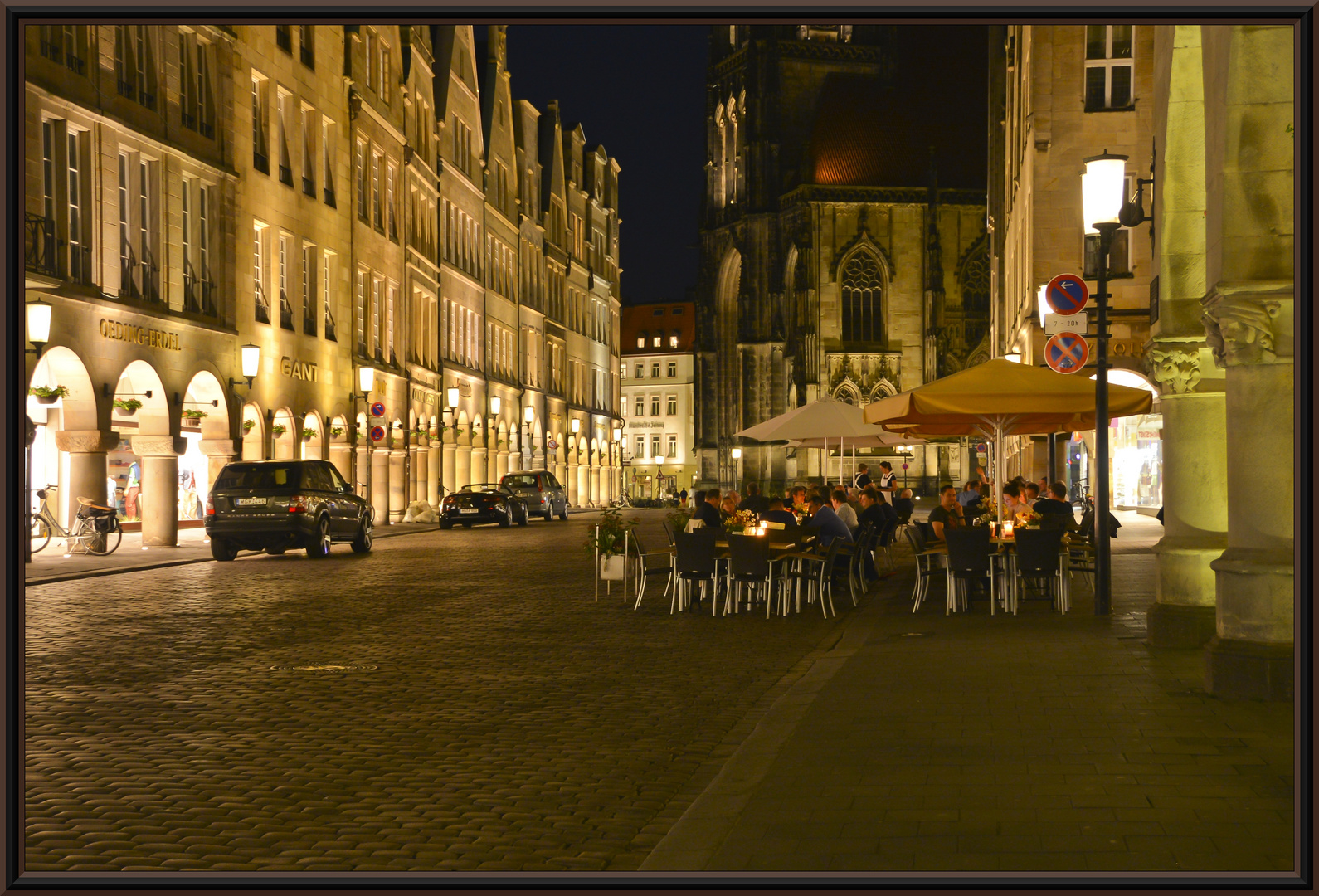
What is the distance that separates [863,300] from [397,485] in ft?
134

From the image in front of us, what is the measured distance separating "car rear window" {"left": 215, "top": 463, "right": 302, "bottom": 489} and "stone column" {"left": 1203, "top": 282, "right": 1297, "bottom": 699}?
20.1 meters

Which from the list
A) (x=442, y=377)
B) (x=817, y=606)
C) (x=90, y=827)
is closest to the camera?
(x=90, y=827)

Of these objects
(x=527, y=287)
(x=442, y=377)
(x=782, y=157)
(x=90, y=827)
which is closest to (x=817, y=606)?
(x=90, y=827)

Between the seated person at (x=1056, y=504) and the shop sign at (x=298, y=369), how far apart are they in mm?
24569

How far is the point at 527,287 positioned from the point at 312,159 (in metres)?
34.0

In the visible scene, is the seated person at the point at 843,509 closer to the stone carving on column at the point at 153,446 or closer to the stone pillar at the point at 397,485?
the stone carving on column at the point at 153,446

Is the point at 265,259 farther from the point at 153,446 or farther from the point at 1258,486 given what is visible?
the point at 1258,486

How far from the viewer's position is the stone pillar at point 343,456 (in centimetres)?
4294

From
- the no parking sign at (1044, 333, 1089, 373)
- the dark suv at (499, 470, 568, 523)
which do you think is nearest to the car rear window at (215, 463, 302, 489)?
the no parking sign at (1044, 333, 1089, 373)

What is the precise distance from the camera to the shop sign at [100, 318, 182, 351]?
29.3m

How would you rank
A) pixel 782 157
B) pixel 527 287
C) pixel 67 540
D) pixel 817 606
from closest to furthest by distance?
pixel 817 606, pixel 67 540, pixel 527 287, pixel 782 157

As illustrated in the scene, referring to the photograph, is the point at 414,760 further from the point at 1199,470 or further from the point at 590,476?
the point at 590,476

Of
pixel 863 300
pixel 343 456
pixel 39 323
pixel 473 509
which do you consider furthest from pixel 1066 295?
pixel 863 300

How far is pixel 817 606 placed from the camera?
1794 centimetres
